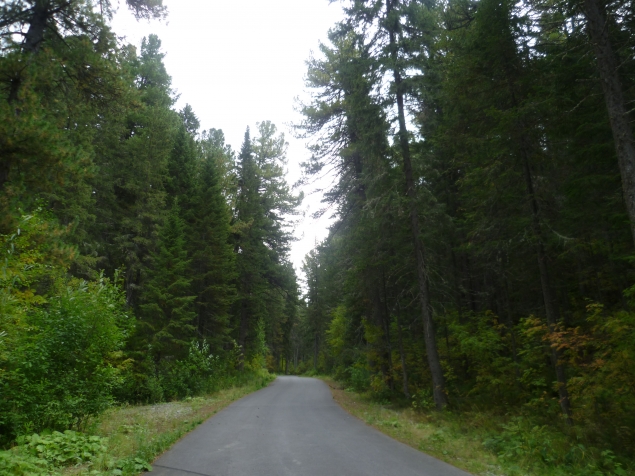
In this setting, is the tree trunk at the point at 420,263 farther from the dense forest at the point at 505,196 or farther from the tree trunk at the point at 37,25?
the tree trunk at the point at 37,25

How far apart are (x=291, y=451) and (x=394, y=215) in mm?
9130

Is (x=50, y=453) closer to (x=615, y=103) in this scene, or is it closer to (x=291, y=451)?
(x=291, y=451)

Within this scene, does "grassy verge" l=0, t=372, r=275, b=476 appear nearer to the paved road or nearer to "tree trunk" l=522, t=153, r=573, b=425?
the paved road

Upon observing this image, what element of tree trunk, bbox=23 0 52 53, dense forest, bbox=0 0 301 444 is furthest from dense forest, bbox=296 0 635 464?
tree trunk, bbox=23 0 52 53

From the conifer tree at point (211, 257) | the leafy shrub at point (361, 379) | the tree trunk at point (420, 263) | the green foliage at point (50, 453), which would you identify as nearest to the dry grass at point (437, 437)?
the tree trunk at point (420, 263)

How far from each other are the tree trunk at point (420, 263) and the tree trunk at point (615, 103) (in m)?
6.46

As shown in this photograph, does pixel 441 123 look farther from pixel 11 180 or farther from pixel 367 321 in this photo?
pixel 11 180

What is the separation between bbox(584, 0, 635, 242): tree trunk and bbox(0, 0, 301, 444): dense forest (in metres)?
11.3

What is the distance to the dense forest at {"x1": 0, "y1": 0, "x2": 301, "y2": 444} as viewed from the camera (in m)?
8.83

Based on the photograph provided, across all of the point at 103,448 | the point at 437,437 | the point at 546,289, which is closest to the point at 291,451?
the point at 437,437

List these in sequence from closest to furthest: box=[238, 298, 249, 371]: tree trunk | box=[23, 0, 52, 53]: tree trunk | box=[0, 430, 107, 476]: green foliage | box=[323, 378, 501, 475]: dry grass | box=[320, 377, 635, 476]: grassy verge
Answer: box=[0, 430, 107, 476]: green foliage, box=[320, 377, 635, 476]: grassy verge, box=[323, 378, 501, 475]: dry grass, box=[23, 0, 52, 53]: tree trunk, box=[238, 298, 249, 371]: tree trunk

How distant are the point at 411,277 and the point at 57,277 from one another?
1379 centimetres

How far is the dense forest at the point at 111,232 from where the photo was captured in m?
8.83

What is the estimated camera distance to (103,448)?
7.76 meters
